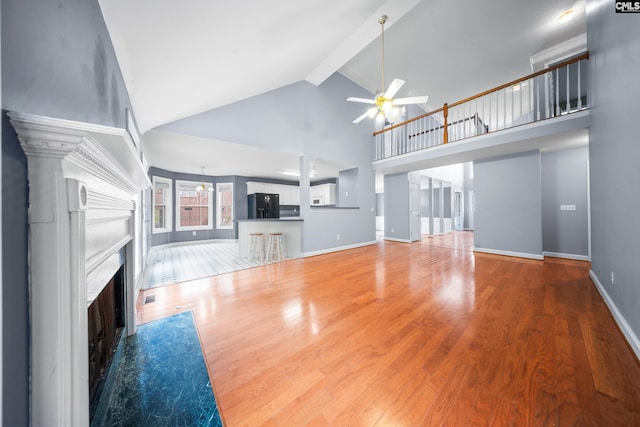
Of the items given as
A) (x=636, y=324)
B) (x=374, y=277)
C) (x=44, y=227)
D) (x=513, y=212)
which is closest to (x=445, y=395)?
(x=636, y=324)

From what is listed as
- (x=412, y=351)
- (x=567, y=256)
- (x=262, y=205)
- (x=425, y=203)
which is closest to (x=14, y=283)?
(x=412, y=351)

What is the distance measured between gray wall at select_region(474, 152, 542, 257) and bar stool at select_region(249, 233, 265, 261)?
Result: 16.6ft

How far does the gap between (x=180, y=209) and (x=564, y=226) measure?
988cm

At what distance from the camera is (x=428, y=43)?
15.8 ft

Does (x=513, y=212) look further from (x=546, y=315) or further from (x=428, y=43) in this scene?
(x=428, y=43)

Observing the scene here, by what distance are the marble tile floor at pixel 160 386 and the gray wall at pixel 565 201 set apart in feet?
21.7

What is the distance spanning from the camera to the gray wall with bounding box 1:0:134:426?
62 centimetres

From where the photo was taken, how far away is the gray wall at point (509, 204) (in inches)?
176

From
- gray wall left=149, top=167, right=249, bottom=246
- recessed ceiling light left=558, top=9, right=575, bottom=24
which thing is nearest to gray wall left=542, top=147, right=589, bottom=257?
recessed ceiling light left=558, top=9, right=575, bottom=24

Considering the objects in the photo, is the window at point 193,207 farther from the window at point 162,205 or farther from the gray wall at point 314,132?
the gray wall at point 314,132

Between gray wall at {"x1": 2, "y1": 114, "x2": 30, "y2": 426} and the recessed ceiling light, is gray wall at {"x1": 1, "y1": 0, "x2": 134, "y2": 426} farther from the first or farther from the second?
the recessed ceiling light

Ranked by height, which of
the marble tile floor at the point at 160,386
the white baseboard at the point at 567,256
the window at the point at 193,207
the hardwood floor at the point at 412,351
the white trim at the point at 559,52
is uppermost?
the white trim at the point at 559,52

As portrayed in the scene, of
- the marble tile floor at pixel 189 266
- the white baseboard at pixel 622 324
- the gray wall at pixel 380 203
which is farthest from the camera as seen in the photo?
the gray wall at pixel 380 203

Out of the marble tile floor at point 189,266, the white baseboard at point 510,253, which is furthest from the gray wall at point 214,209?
the white baseboard at point 510,253
